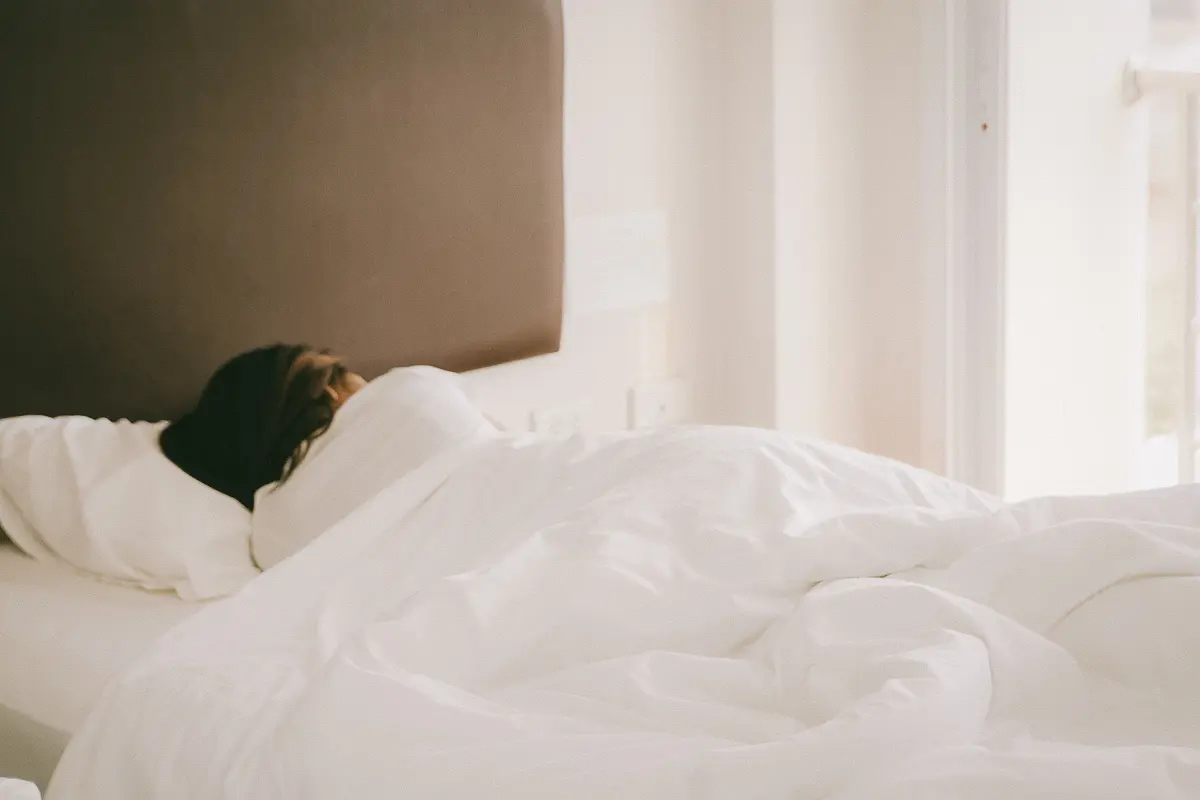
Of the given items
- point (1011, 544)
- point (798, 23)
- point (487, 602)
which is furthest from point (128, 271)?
point (798, 23)

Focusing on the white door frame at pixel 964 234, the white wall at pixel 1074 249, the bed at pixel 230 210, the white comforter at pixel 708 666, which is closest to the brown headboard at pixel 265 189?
the bed at pixel 230 210

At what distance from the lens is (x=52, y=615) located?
1.62m

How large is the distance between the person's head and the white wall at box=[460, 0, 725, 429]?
2.30 feet

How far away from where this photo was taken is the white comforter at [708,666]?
39.0 inches

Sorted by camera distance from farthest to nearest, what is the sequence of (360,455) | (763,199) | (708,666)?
(763,199), (360,455), (708,666)

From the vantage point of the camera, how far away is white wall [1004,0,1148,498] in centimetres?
287

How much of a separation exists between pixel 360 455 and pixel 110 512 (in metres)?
0.33

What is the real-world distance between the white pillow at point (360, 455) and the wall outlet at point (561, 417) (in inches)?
31.0

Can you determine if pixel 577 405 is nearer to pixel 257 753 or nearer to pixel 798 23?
pixel 798 23

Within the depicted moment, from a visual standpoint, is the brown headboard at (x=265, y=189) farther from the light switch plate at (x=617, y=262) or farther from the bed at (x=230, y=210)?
the light switch plate at (x=617, y=262)

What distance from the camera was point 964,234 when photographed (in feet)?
9.66

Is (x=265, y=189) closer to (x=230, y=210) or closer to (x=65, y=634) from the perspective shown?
(x=230, y=210)

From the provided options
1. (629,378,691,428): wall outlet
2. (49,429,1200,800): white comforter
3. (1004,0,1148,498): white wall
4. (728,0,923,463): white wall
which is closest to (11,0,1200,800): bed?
(49,429,1200,800): white comforter

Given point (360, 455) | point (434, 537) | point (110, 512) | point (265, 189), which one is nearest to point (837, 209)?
point (265, 189)
